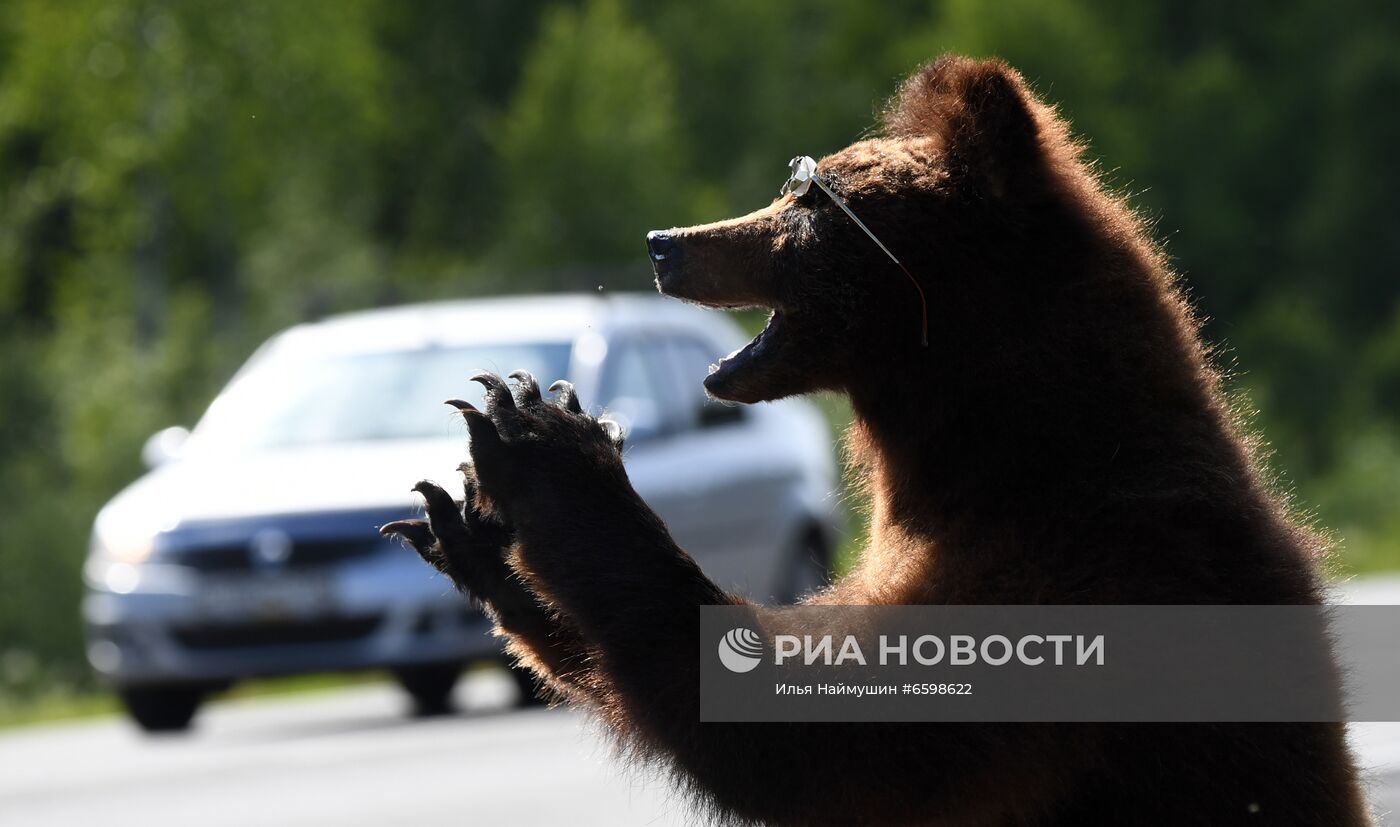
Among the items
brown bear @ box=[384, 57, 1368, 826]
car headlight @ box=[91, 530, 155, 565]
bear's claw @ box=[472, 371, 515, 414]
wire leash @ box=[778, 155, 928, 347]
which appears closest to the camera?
brown bear @ box=[384, 57, 1368, 826]

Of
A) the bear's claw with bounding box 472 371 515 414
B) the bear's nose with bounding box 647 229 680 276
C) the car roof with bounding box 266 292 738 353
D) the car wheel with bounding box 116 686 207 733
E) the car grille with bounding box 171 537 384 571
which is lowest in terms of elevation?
the bear's claw with bounding box 472 371 515 414

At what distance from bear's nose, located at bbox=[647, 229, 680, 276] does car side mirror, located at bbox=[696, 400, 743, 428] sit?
7.42 meters

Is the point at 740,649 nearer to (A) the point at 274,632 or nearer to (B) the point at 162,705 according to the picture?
(A) the point at 274,632

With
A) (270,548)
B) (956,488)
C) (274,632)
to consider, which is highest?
(270,548)

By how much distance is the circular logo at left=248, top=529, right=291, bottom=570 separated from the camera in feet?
31.2

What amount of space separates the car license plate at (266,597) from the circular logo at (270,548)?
62 mm

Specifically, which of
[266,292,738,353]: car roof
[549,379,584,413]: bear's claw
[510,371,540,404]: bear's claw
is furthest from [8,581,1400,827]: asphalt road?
[510,371,540,404]: bear's claw

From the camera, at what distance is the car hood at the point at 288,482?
9531 millimetres

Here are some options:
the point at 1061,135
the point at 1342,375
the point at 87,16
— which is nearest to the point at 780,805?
the point at 1061,135

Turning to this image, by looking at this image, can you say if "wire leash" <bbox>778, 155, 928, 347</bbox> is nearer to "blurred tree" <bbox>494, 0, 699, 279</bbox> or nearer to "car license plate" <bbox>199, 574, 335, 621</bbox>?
"car license plate" <bbox>199, 574, 335, 621</bbox>

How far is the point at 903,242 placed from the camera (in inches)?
106

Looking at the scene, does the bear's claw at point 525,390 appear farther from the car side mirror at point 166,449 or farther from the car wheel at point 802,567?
the car wheel at point 802,567

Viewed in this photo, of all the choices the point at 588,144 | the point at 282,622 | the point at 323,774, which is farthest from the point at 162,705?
the point at 588,144

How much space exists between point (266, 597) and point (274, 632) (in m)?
0.19
